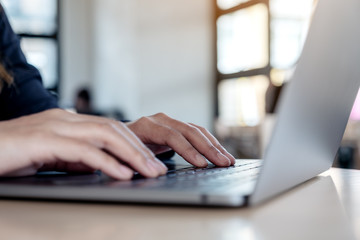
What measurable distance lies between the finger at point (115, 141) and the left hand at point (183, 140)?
0.16m

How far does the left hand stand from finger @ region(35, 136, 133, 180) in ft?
0.64

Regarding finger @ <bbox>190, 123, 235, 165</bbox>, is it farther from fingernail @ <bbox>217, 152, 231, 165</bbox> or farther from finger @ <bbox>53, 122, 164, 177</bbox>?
finger @ <bbox>53, 122, 164, 177</bbox>

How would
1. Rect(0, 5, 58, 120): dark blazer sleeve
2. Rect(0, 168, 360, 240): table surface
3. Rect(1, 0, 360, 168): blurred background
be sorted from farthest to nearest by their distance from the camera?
1. Rect(1, 0, 360, 168): blurred background
2. Rect(0, 5, 58, 120): dark blazer sleeve
3. Rect(0, 168, 360, 240): table surface

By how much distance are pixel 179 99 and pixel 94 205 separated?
6.42m

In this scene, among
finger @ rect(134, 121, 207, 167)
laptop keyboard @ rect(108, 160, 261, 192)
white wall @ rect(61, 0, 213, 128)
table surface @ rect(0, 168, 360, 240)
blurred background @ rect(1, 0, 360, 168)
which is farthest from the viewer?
white wall @ rect(61, 0, 213, 128)

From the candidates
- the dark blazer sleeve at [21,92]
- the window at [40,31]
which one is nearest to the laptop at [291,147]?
the dark blazer sleeve at [21,92]

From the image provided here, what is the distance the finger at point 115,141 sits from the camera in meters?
0.47

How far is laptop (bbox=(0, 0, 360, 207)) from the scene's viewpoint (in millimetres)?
358

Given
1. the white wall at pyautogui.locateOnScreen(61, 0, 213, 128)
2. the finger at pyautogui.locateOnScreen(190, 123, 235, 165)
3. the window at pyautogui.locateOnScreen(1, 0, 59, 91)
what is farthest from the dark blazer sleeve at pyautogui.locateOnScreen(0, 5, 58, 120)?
the window at pyautogui.locateOnScreen(1, 0, 59, 91)

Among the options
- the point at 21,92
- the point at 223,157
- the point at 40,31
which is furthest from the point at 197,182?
the point at 40,31

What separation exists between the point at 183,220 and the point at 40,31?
717 centimetres

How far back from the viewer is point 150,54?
268 inches

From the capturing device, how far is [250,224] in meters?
0.31

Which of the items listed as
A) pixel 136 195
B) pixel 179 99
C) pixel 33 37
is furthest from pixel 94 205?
pixel 33 37
